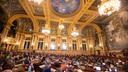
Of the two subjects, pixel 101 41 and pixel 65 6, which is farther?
pixel 101 41

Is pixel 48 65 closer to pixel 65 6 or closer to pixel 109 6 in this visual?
pixel 109 6

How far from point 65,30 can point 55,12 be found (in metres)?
5.28

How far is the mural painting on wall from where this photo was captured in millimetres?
12688

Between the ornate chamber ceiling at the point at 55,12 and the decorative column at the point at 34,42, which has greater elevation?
the ornate chamber ceiling at the point at 55,12

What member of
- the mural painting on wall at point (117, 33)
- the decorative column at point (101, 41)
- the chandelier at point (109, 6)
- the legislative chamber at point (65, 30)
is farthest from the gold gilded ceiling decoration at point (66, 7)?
the decorative column at point (101, 41)

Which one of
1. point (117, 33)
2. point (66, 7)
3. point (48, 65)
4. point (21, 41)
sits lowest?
point (48, 65)

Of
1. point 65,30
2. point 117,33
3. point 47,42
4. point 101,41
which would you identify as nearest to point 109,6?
point 117,33

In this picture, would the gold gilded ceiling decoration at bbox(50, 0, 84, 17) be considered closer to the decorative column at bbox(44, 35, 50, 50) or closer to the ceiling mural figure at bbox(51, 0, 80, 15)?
the ceiling mural figure at bbox(51, 0, 80, 15)

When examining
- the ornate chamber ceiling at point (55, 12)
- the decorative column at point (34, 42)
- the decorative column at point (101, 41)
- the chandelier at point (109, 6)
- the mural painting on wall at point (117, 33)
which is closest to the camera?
the chandelier at point (109, 6)

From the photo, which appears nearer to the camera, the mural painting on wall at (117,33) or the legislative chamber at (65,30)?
the mural painting on wall at (117,33)

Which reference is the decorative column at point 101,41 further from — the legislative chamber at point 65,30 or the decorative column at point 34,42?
the decorative column at point 34,42

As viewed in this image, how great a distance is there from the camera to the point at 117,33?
47.3 ft

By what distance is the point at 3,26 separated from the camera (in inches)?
659

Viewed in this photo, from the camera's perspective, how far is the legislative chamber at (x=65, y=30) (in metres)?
13.2
